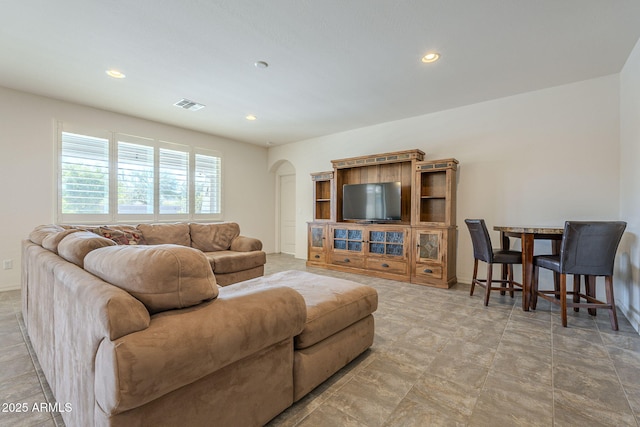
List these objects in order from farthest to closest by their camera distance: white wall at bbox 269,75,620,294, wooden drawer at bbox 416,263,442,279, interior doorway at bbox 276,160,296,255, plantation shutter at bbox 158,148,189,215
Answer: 1. interior doorway at bbox 276,160,296,255
2. plantation shutter at bbox 158,148,189,215
3. wooden drawer at bbox 416,263,442,279
4. white wall at bbox 269,75,620,294

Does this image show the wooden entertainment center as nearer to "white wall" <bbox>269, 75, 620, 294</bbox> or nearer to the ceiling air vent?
"white wall" <bbox>269, 75, 620, 294</bbox>

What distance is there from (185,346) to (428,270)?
11.8 ft

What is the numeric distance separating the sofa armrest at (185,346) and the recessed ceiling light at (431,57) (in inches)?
108

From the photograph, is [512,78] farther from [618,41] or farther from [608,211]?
[608,211]

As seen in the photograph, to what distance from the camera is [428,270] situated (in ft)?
12.9

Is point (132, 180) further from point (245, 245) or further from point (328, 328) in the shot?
point (328, 328)

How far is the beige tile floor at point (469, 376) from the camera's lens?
140 centimetres

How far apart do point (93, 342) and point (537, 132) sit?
466 centimetres

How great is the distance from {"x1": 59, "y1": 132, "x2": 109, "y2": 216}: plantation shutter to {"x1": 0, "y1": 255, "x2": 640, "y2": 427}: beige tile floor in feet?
6.02

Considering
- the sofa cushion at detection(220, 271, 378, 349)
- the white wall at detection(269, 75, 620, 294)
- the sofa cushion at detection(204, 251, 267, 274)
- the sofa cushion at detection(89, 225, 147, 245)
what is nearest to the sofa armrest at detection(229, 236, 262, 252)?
the sofa cushion at detection(204, 251, 267, 274)

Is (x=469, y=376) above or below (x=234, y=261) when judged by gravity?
below

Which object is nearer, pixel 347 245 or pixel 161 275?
pixel 161 275

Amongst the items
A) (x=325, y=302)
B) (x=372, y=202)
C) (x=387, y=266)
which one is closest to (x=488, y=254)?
(x=387, y=266)

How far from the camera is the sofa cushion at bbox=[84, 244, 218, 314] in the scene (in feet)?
3.39
